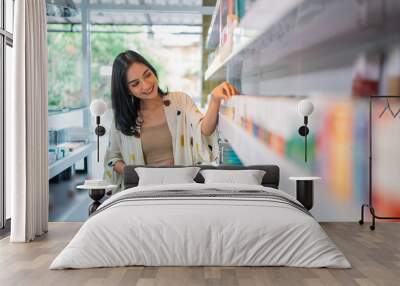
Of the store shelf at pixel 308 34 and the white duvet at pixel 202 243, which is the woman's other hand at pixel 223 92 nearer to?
the store shelf at pixel 308 34

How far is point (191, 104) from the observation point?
7.55 metres

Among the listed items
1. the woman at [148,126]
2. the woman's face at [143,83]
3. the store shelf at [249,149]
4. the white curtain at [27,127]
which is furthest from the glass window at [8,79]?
the store shelf at [249,149]

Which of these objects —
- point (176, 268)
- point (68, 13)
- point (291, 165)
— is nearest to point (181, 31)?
point (68, 13)

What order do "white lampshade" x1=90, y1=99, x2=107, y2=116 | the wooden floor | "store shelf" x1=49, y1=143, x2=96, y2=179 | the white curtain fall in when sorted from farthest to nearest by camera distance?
1. "store shelf" x1=49, y1=143, x2=96, y2=179
2. "white lampshade" x1=90, y1=99, x2=107, y2=116
3. the white curtain
4. the wooden floor

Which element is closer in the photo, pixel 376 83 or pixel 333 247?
pixel 333 247

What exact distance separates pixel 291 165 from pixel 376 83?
127 centimetres

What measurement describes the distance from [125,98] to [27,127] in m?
1.41

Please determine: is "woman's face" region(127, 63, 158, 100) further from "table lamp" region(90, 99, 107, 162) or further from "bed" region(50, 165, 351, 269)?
"bed" region(50, 165, 351, 269)

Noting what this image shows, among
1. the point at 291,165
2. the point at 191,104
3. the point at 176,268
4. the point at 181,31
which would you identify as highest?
the point at 181,31

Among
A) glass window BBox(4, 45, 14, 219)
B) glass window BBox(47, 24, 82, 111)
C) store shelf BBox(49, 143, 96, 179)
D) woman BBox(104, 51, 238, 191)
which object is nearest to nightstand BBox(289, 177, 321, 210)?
woman BBox(104, 51, 238, 191)

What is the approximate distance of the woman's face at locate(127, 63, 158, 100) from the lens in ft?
24.3

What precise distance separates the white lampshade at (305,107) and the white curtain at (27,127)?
2718mm

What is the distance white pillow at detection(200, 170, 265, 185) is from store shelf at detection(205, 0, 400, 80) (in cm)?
117

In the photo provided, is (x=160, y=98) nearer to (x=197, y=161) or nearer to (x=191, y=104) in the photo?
(x=191, y=104)
